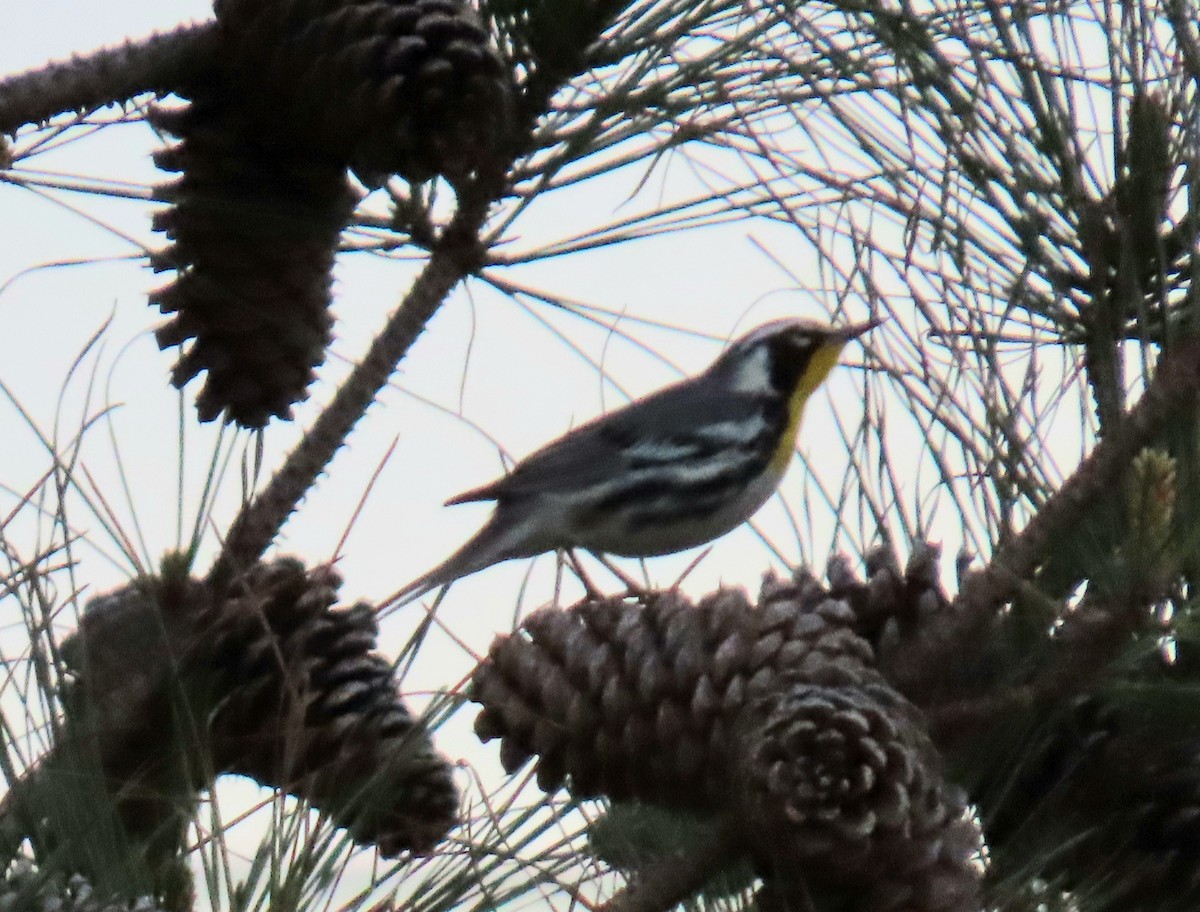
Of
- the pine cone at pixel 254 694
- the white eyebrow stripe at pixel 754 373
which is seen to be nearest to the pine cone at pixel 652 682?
the pine cone at pixel 254 694

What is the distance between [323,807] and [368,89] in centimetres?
49

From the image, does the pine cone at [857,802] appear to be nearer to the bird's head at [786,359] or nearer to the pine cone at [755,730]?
the pine cone at [755,730]

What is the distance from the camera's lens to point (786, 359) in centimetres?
268

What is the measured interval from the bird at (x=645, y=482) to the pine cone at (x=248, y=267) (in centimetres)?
73

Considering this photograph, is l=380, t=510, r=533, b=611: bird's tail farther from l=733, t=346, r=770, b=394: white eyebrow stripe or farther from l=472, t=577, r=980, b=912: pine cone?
l=472, t=577, r=980, b=912: pine cone

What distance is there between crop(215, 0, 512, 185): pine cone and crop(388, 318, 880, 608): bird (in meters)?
Result: 0.90

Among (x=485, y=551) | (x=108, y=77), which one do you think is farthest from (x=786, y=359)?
(x=108, y=77)

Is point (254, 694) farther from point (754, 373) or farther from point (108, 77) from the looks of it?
point (754, 373)

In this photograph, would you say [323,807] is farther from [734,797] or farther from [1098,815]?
[1098,815]

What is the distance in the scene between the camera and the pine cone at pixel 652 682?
99cm

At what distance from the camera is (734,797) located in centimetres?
95

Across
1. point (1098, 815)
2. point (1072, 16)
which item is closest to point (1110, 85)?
point (1072, 16)

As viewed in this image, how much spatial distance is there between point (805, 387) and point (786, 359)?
2.3 inches

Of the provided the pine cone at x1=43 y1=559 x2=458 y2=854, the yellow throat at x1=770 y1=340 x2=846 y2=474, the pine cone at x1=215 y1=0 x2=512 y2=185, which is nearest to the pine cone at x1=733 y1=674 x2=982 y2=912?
the pine cone at x1=43 y1=559 x2=458 y2=854
